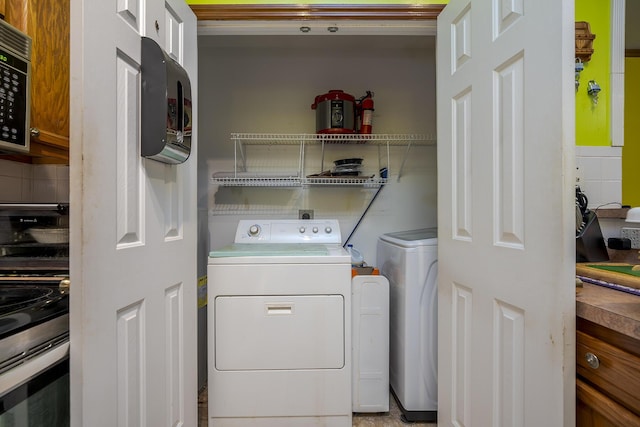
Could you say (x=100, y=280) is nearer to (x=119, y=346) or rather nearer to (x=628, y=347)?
(x=119, y=346)

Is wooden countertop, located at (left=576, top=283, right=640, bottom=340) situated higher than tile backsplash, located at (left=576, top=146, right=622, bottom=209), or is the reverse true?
tile backsplash, located at (left=576, top=146, right=622, bottom=209)

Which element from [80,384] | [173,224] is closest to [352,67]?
[173,224]

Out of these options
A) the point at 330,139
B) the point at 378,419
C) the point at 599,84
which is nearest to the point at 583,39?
the point at 599,84

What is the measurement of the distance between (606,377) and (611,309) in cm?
16

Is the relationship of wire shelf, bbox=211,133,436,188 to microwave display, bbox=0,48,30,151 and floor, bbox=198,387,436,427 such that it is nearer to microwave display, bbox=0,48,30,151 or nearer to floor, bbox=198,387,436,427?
microwave display, bbox=0,48,30,151

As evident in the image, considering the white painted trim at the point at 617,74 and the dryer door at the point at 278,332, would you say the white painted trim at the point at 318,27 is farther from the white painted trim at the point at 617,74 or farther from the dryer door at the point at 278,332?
the dryer door at the point at 278,332

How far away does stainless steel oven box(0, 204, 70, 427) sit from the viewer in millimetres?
669

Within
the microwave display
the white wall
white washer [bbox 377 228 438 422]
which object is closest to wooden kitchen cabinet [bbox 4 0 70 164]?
the microwave display

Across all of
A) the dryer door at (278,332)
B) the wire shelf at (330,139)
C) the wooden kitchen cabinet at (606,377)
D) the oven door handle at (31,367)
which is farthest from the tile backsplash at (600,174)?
the oven door handle at (31,367)

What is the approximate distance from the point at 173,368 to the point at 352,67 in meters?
2.17

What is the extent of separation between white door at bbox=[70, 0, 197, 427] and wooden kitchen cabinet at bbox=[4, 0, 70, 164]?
35 centimetres

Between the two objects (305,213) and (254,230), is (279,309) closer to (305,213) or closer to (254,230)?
(254,230)

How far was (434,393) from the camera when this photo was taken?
5.41ft

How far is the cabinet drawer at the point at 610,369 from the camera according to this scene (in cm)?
68
